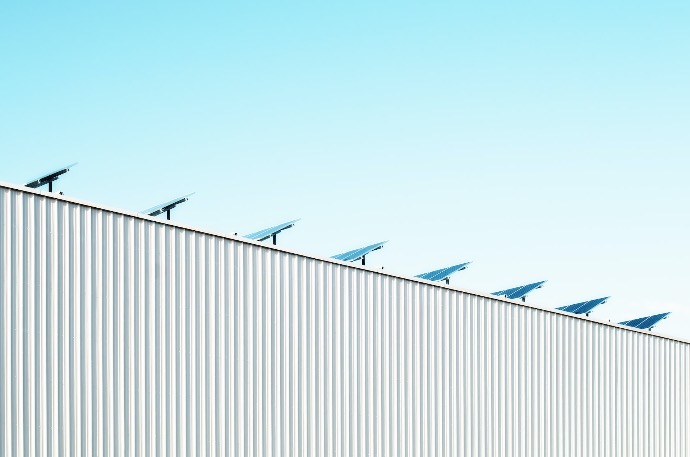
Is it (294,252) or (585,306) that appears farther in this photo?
(585,306)

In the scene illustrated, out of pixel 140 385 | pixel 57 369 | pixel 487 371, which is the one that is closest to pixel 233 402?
pixel 140 385

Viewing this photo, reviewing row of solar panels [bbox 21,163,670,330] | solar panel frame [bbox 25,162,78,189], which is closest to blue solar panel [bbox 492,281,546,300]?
row of solar panels [bbox 21,163,670,330]

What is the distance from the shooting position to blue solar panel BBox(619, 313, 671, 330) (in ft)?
85.4

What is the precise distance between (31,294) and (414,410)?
27.2 ft

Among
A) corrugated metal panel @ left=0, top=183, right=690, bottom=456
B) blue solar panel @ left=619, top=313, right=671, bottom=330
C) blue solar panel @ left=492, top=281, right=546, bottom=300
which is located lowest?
corrugated metal panel @ left=0, top=183, right=690, bottom=456

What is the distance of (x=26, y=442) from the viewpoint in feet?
48.2

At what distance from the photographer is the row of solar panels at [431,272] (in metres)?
15.8

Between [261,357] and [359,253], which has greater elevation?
[359,253]

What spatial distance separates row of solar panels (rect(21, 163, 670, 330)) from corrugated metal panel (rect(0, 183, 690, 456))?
1.85ft

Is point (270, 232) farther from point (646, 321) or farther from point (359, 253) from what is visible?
point (646, 321)

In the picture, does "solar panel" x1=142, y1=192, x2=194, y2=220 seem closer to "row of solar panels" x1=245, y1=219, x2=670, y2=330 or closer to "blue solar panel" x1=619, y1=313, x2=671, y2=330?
"row of solar panels" x1=245, y1=219, x2=670, y2=330

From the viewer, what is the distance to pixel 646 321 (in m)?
26.3

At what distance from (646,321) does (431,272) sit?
7121 millimetres

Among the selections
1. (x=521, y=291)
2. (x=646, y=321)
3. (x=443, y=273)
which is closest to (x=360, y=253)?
(x=443, y=273)
